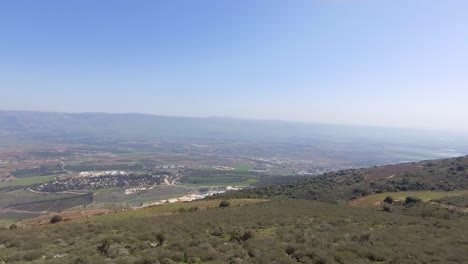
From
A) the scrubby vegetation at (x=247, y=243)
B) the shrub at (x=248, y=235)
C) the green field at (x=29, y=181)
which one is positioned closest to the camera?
the scrubby vegetation at (x=247, y=243)

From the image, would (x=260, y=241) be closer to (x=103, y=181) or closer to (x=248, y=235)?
(x=248, y=235)

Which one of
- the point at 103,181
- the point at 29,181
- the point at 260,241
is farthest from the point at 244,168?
the point at 260,241

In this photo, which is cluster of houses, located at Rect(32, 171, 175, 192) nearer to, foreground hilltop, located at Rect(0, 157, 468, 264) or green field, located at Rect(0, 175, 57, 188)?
green field, located at Rect(0, 175, 57, 188)

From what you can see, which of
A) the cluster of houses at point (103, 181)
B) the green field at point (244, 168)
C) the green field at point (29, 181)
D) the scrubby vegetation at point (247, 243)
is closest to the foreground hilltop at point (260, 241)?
the scrubby vegetation at point (247, 243)

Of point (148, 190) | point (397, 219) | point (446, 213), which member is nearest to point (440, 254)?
point (397, 219)

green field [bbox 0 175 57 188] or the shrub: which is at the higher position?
the shrub

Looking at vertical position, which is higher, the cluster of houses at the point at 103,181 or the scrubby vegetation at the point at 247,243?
the scrubby vegetation at the point at 247,243

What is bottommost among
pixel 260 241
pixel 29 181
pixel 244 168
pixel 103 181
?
pixel 29 181

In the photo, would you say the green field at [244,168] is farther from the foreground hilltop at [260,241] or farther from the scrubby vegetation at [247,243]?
the scrubby vegetation at [247,243]

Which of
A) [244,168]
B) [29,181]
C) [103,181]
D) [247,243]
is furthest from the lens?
[244,168]

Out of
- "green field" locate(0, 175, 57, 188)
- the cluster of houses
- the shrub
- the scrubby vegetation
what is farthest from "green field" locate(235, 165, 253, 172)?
the shrub

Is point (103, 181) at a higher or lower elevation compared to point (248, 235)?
lower

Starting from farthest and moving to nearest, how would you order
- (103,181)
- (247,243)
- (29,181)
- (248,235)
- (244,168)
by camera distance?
(244,168)
(29,181)
(103,181)
(248,235)
(247,243)
